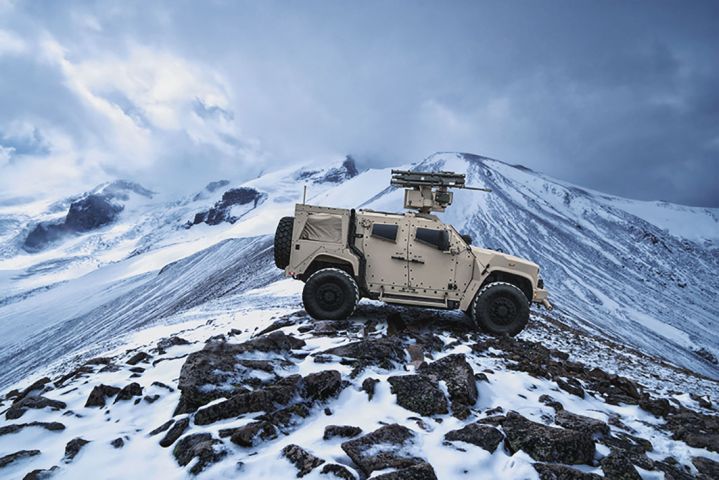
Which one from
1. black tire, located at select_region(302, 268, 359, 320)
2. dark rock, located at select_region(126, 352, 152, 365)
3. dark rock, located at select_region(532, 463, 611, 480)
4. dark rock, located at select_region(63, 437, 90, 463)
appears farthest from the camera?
black tire, located at select_region(302, 268, 359, 320)

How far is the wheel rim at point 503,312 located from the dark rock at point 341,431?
4.98 m

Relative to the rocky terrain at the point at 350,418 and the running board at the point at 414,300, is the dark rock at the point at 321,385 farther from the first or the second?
the running board at the point at 414,300

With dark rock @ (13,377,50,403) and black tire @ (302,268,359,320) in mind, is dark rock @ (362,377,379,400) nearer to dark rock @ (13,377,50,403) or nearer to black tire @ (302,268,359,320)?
black tire @ (302,268,359,320)

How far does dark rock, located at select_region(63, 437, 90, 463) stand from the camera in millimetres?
3685

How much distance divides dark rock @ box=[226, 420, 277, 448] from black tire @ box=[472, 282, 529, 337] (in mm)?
5316

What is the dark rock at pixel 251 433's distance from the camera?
3715mm

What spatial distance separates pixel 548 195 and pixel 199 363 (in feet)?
224

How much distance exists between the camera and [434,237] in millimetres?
8391

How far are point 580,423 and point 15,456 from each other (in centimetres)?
566

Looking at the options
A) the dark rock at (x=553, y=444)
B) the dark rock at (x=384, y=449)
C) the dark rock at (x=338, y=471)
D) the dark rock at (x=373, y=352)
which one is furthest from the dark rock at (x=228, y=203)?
the dark rock at (x=553, y=444)

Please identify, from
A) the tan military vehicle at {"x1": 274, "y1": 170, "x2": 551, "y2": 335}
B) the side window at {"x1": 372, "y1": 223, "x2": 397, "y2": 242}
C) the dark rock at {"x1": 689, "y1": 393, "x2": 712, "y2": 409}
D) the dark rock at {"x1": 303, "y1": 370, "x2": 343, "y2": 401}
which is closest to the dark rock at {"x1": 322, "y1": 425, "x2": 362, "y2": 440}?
the dark rock at {"x1": 303, "y1": 370, "x2": 343, "y2": 401}

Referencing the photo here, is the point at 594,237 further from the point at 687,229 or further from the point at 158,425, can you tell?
the point at 158,425

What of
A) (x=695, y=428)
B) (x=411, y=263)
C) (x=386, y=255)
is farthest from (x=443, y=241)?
(x=695, y=428)

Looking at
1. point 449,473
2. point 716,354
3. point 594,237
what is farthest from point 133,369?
point 594,237
